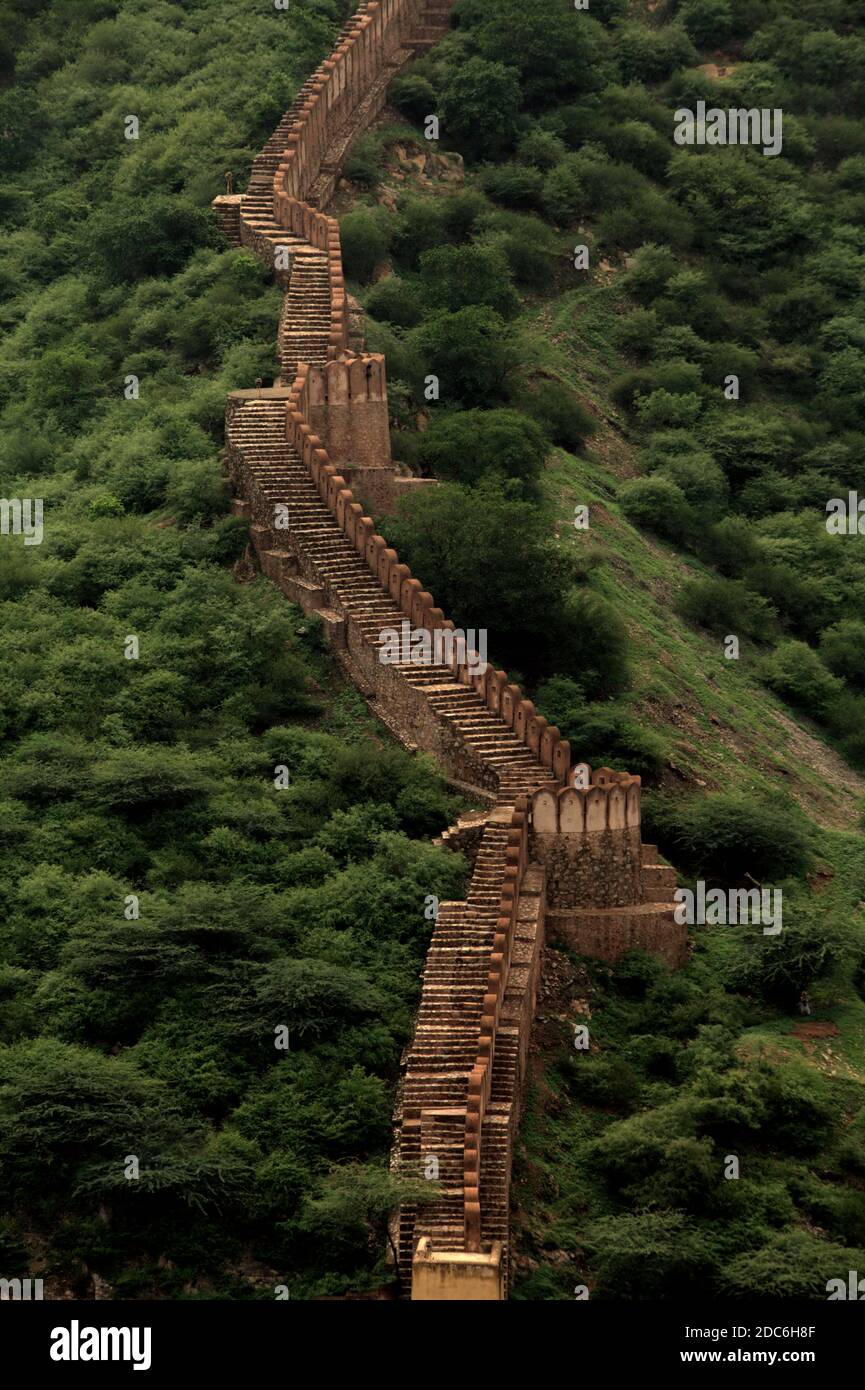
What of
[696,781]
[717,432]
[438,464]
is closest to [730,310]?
[717,432]

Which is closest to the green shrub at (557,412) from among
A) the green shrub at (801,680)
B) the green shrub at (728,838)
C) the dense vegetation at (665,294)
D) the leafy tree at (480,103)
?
the dense vegetation at (665,294)

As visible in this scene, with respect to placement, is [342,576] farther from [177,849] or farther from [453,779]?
[177,849]

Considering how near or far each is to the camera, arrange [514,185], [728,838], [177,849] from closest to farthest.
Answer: [177,849] < [728,838] < [514,185]

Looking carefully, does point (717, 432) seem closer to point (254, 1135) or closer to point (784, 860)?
point (784, 860)

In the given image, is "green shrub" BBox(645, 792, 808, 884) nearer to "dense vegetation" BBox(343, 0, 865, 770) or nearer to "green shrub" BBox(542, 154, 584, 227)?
"dense vegetation" BBox(343, 0, 865, 770)

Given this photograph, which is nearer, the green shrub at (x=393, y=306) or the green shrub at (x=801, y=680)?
the green shrub at (x=801, y=680)

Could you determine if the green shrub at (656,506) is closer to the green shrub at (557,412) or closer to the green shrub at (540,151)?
the green shrub at (557,412)

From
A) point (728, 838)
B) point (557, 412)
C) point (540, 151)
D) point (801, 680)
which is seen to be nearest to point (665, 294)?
point (540, 151)

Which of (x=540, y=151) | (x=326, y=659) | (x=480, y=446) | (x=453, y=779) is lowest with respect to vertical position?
(x=453, y=779)

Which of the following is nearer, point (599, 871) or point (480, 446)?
point (599, 871)
